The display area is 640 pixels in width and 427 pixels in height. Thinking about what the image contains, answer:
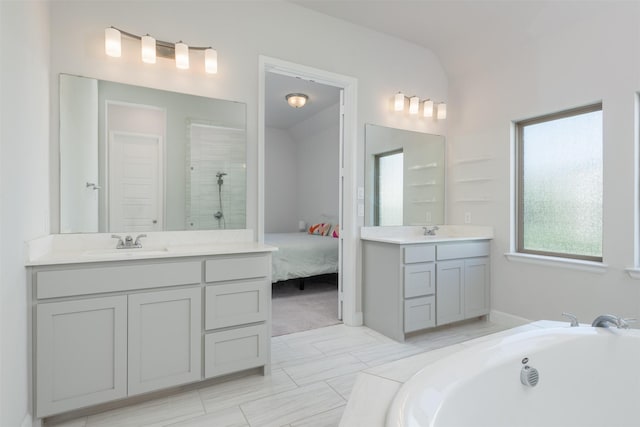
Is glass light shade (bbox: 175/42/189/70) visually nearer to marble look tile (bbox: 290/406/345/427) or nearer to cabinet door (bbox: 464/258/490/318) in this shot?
marble look tile (bbox: 290/406/345/427)

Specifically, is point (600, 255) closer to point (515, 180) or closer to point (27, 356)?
point (515, 180)

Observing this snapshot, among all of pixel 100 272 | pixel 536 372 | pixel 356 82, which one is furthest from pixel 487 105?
pixel 100 272

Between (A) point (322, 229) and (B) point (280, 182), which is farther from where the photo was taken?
(B) point (280, 182)

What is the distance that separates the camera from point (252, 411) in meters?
1.85

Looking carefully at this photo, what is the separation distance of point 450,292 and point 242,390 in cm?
195

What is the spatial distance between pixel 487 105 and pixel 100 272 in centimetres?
350

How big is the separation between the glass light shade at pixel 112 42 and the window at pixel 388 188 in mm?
2201

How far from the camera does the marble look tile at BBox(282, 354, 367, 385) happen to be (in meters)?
2.22

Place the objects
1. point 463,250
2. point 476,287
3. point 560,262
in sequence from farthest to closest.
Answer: point 476,287
point 463,250
point 560,262

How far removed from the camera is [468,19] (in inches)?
118

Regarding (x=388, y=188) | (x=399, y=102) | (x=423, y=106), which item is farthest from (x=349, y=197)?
(x=423, y=106)

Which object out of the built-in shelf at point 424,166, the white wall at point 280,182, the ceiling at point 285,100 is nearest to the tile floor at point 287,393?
the built-in shelf at point 424,166

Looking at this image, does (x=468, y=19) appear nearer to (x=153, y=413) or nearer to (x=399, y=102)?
(x=399, y=102)

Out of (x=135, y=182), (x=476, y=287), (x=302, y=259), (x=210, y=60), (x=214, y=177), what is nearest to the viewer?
(x=135, y=182)
